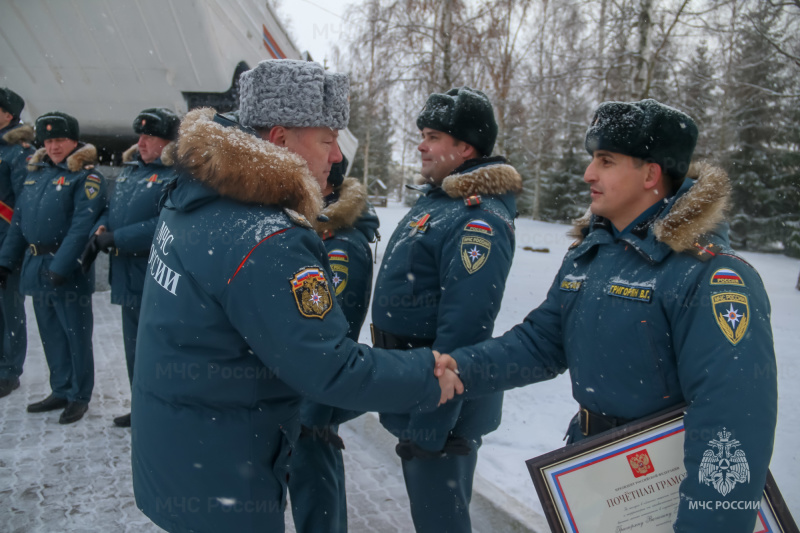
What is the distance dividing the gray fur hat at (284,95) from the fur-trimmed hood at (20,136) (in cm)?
409

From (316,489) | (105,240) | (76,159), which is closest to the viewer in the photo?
(316,489)

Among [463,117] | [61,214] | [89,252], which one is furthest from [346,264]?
[61,214]

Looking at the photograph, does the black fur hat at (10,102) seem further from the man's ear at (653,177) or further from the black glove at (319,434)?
the man's ear at (653,177)

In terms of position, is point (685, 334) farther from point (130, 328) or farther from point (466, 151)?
point (130, 328)

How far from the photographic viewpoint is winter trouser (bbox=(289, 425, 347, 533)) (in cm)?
263

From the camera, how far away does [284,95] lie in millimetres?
1792

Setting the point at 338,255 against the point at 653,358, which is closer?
the point at 653,358

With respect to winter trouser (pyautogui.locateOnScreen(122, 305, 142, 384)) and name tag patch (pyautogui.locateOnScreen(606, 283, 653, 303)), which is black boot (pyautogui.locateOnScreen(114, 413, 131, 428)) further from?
name tag patch (pyautogui.locateOnScreen(606, 283, 653, 303))

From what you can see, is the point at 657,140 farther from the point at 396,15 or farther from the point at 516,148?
the point at 516,148

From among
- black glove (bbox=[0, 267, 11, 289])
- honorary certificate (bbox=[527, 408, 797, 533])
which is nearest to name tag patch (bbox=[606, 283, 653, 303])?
honorary certificate (bbox=[527, 408, 797, 533])

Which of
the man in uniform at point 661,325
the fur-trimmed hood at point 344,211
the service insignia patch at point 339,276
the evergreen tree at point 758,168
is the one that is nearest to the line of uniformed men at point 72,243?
the fur-trimmed hood at point 344,211

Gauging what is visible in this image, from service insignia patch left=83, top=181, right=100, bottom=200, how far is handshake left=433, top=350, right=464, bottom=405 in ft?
11.5

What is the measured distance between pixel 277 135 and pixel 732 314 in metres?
1.45

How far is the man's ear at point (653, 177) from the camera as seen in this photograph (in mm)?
1853
